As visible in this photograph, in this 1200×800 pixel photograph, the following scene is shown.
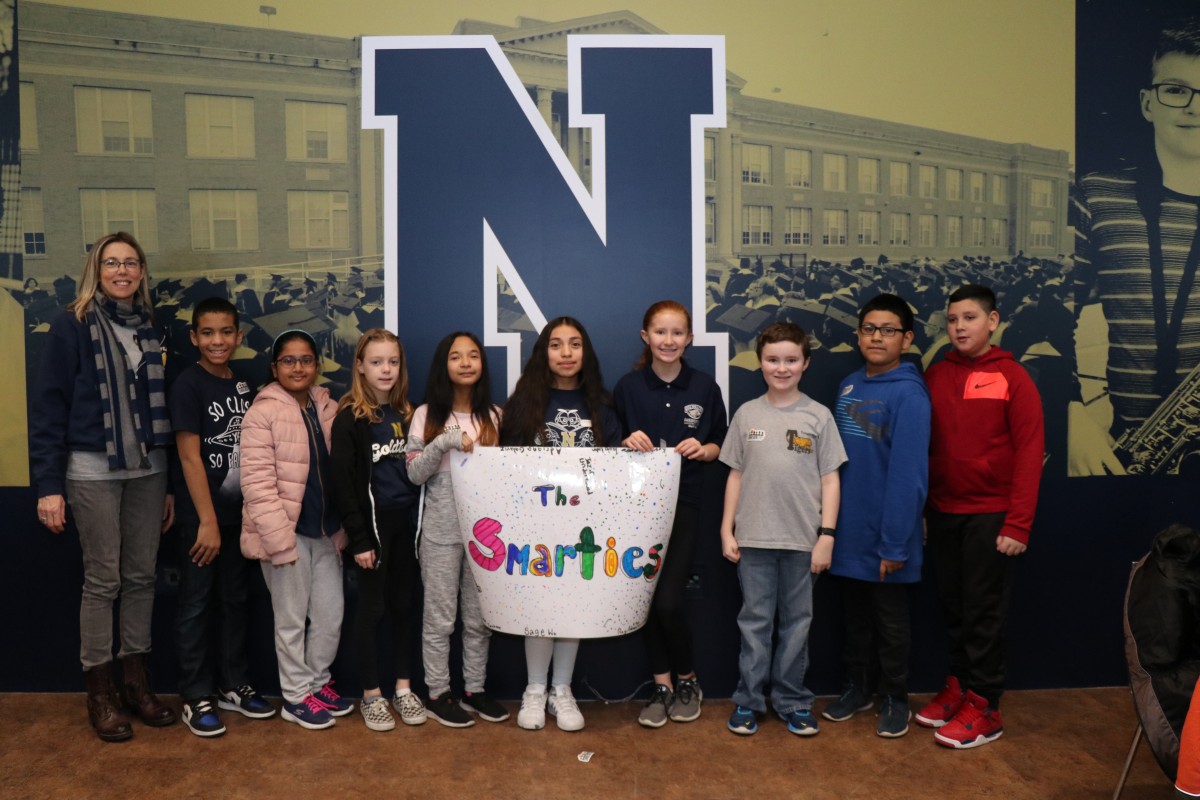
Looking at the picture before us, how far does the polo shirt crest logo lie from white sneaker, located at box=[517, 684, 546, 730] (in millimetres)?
1173

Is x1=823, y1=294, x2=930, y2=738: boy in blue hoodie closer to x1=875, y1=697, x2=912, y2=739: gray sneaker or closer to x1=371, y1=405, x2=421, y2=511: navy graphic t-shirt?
x1=875, y1=697, x2=912, y2=739: gray sneaker

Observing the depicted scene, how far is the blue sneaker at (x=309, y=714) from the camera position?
2.75 m

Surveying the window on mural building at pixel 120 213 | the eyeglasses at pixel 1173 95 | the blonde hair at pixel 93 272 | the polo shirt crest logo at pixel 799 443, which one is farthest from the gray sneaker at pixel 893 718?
the window on mural building at pixel 120 213

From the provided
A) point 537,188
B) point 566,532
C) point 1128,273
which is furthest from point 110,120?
point 1128,273

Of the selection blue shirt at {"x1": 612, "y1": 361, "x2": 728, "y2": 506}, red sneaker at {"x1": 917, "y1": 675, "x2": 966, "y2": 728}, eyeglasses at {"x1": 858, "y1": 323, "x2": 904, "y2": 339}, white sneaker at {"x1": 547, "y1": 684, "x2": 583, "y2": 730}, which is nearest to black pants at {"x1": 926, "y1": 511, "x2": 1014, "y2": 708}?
red sneaker at {"x1": 917, "y1": 675, "x2": 966, "y2": 728}

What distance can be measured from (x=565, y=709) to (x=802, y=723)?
781 mm

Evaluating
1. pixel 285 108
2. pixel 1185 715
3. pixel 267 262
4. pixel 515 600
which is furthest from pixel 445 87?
pixel 1185 715

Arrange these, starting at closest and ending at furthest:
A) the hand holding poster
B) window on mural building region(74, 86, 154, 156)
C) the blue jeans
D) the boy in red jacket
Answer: the hand holding poster → the boy in red jacket → the blue jeans → window on mural building region(74, 86, 154, 156)

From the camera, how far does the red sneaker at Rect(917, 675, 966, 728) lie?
9.14ft

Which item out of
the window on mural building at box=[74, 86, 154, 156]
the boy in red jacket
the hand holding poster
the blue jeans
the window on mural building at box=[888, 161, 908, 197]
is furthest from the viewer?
the window on mural building at box=[888, 161, 908, 197]

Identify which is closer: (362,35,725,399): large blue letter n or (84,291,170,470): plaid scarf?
(84,291,170,470): plaid scarf

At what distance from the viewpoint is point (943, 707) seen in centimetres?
282

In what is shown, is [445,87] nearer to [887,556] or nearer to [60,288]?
[60,288]

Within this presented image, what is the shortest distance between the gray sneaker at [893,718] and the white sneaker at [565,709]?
992mm
